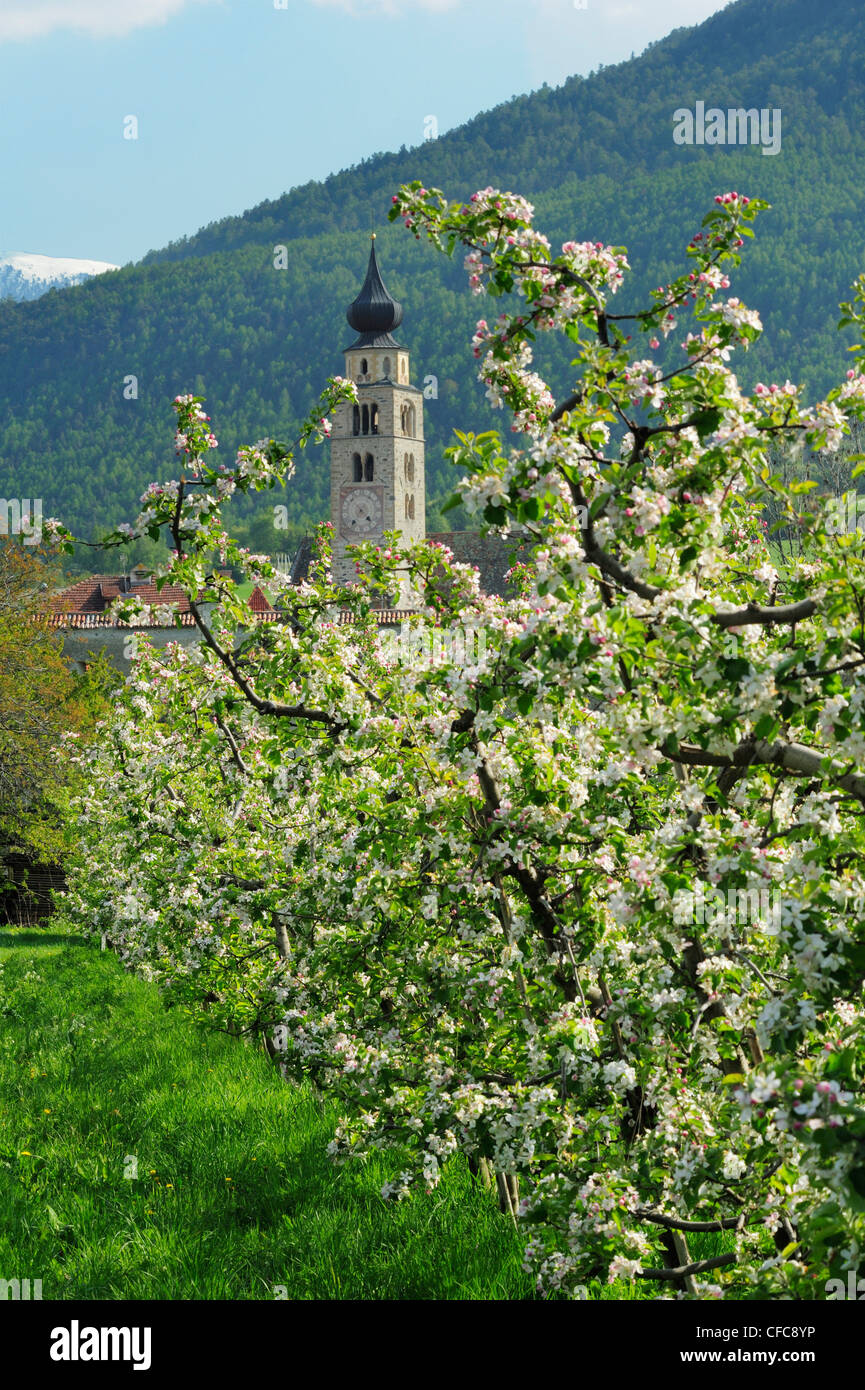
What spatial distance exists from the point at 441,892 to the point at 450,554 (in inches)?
109

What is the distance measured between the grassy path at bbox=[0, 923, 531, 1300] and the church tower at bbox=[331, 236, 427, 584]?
82.2 meters

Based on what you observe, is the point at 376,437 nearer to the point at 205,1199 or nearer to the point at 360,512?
the point at 360,512

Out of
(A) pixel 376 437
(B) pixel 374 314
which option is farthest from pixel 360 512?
(B) pixel 374 314

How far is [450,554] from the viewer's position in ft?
25.1

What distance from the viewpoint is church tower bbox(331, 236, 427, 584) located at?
304 ft

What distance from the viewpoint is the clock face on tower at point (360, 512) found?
92.0 m

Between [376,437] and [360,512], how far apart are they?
5970 millimetres

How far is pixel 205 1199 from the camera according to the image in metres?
7.18

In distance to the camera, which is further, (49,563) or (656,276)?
(656,276)

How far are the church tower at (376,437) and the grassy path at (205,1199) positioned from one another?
82.2 metres

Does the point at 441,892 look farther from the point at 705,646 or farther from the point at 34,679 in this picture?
the point at 34,679

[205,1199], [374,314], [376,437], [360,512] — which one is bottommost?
[205,1199]
